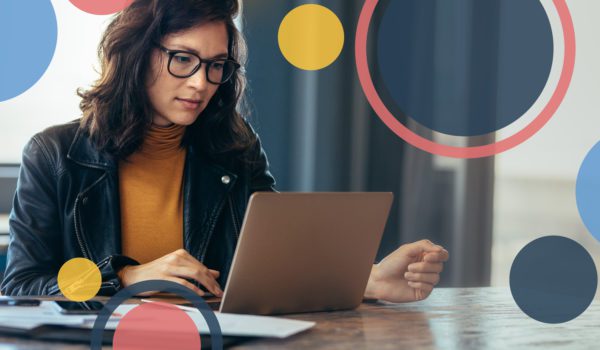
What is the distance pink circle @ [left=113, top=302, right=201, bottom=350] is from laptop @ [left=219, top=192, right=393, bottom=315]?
125 mm

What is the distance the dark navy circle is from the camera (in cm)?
98

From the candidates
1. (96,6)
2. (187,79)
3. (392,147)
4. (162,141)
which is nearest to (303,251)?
(187,79)

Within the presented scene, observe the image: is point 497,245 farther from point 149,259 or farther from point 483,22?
point 149,259

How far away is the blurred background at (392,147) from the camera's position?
98.0 inches

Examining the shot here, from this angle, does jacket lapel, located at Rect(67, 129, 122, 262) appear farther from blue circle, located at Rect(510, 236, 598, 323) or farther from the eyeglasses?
blue circle, located at Rect(510, 236, 598, 323)

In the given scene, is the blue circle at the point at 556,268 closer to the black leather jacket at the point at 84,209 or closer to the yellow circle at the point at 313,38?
the yellow circle at the point at 313,38

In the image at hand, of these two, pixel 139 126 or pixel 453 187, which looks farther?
pixel 453 187

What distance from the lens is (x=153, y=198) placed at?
1923 millimetres

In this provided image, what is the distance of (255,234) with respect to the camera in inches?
45.3

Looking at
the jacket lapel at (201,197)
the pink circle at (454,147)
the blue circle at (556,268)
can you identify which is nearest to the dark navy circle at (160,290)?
the jacket lapel at (201,197)

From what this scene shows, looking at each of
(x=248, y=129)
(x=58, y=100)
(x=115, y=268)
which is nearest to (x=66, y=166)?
(x=115, y=268)

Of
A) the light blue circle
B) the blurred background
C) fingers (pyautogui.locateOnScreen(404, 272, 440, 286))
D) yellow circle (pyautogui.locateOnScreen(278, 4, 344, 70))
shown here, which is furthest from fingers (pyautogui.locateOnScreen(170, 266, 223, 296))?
the light blue circle

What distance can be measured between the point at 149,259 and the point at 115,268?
0.35 meters

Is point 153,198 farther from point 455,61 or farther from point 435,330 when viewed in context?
point 455,61
